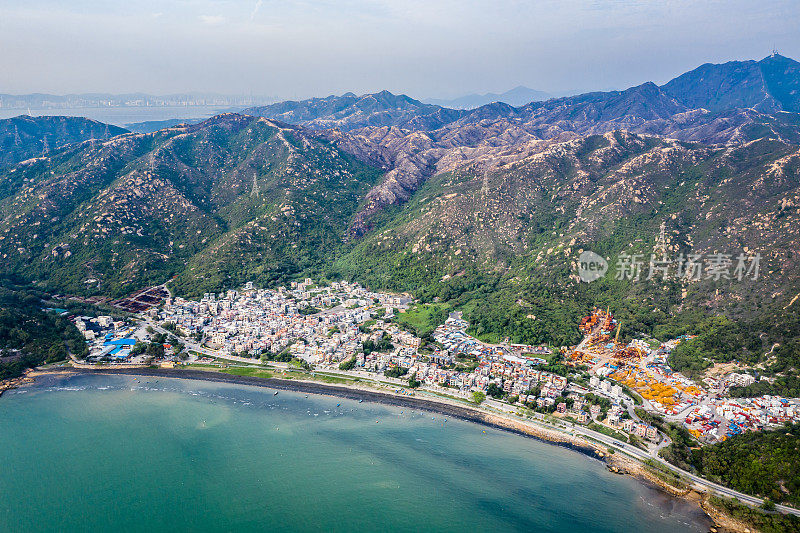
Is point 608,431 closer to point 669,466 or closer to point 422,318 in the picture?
point 669,466

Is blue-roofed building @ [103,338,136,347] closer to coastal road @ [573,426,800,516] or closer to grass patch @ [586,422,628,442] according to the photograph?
coastal road @ [573,426,800,516]

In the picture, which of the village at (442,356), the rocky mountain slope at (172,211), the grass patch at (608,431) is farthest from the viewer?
the rocky mountain slope at (172,211)

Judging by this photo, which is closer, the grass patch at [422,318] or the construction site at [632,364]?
the construction site at [632,364]

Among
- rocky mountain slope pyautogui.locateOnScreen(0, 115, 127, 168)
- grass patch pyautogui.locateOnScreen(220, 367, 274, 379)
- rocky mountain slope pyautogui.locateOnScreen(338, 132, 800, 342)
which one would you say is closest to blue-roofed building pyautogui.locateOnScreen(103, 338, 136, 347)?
grass patch pyautogui.locateOnScreen(220, 367, 274, 379)

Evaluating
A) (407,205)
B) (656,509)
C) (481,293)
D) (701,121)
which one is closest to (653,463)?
(656,509)

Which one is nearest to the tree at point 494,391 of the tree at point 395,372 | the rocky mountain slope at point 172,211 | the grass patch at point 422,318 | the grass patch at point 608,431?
the grass patch at point 608,431

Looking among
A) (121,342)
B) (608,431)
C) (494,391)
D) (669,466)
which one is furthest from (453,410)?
(121,342)

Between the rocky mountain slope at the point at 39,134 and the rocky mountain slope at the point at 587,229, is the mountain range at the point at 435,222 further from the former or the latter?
the rocky mountain slope at the point at 39,134
